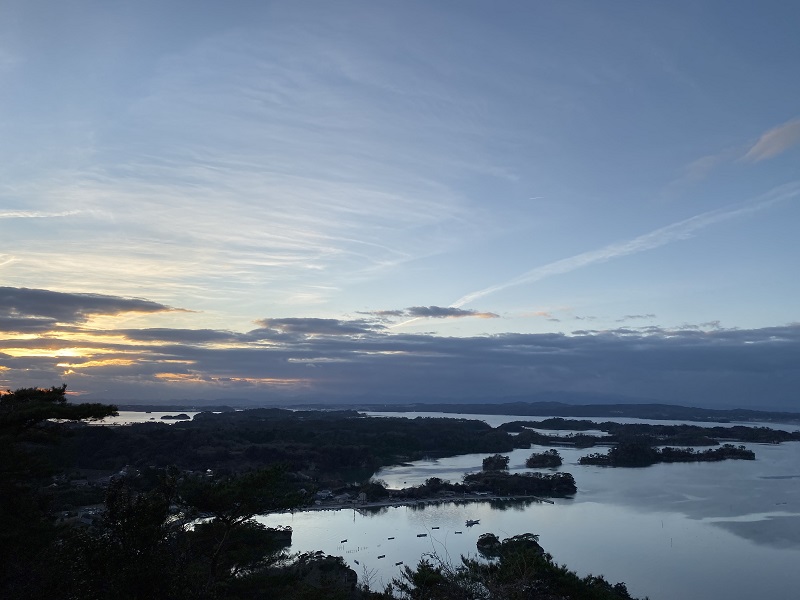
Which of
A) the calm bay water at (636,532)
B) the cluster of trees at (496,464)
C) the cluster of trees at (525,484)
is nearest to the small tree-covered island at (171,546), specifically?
the calm bay water at (636,532)

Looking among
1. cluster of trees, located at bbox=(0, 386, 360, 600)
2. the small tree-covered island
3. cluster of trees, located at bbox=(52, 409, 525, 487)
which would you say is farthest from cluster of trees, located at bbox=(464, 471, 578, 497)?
cluster of trees, located at bbox=(0, 386, 360, 600)

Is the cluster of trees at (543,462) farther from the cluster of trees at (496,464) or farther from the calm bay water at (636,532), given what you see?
the calm bay water at (636,532)

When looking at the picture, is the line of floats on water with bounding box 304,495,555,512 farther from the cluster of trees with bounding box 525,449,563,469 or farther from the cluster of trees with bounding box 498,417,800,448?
the cluster of trees with bounding box 498,417,800,448

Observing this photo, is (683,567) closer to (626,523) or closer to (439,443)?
(626,523)

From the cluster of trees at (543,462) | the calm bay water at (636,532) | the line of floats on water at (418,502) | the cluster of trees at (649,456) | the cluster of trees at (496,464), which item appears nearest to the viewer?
the calm bay water at (636,532)

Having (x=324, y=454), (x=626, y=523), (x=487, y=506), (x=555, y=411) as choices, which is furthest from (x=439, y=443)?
(x=555, y=411)

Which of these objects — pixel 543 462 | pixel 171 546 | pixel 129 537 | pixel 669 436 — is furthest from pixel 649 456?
pixel 129 537
